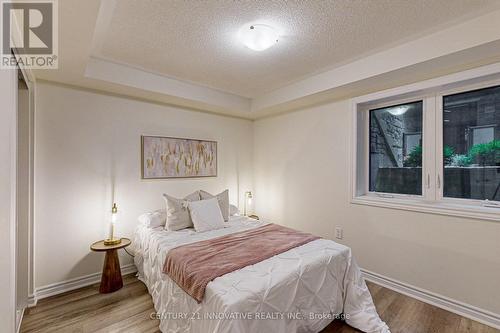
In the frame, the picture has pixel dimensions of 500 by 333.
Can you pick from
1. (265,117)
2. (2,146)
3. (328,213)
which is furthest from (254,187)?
(2,146)

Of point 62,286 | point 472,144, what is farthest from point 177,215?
point 472,144

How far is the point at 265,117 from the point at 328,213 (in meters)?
1.90

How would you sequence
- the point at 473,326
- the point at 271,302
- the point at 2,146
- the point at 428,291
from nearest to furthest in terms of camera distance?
the point at 2,146 < the point at 271,302 < the point at 473,326 < the point at 428,291

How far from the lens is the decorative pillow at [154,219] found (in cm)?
272

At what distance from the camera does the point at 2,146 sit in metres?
1.22

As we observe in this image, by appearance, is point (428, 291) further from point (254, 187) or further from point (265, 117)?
point (265, 117)

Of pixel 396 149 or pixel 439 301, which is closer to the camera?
Result: pixel 439 301

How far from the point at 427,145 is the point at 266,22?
203 centimetres

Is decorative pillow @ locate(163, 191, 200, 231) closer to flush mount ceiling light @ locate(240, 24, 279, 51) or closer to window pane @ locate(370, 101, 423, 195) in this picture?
flush mount ceiling light @ locate(240, 24, 279, 51)

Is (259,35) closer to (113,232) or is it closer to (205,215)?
(205,215)

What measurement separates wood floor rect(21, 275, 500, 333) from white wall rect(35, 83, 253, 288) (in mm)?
362

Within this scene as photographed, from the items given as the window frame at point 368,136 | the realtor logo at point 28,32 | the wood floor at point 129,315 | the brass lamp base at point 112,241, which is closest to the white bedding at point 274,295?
the wood floor at point 129,315

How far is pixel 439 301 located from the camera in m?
2.28

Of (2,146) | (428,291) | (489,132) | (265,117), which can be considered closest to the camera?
(2,146)
